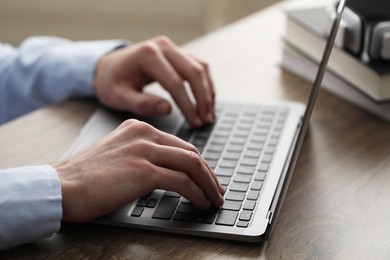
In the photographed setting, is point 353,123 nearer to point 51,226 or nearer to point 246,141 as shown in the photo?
point 246,141

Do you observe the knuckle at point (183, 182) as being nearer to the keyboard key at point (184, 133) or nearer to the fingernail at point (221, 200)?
the fingernail at point (221, 200)

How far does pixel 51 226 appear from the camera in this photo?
2.68ft

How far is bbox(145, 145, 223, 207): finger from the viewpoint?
33.2 inches

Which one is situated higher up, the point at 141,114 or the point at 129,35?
the point at 141,114

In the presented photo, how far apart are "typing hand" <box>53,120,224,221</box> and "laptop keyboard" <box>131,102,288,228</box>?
24mm

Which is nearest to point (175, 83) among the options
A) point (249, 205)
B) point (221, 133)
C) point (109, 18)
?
point (221, 133)

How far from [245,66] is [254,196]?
49 centimetres

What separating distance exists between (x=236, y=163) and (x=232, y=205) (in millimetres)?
116

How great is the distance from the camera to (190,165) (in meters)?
0.84

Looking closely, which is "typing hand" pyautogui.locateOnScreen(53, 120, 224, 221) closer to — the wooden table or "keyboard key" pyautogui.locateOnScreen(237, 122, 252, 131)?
the wooden table

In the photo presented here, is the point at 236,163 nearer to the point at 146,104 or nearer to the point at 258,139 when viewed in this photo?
the point at 258,139

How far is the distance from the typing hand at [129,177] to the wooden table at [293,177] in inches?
1.5

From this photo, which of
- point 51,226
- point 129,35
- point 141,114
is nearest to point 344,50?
point 141,114

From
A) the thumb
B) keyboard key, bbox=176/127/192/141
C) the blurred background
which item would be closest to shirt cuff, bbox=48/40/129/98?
the thumb
